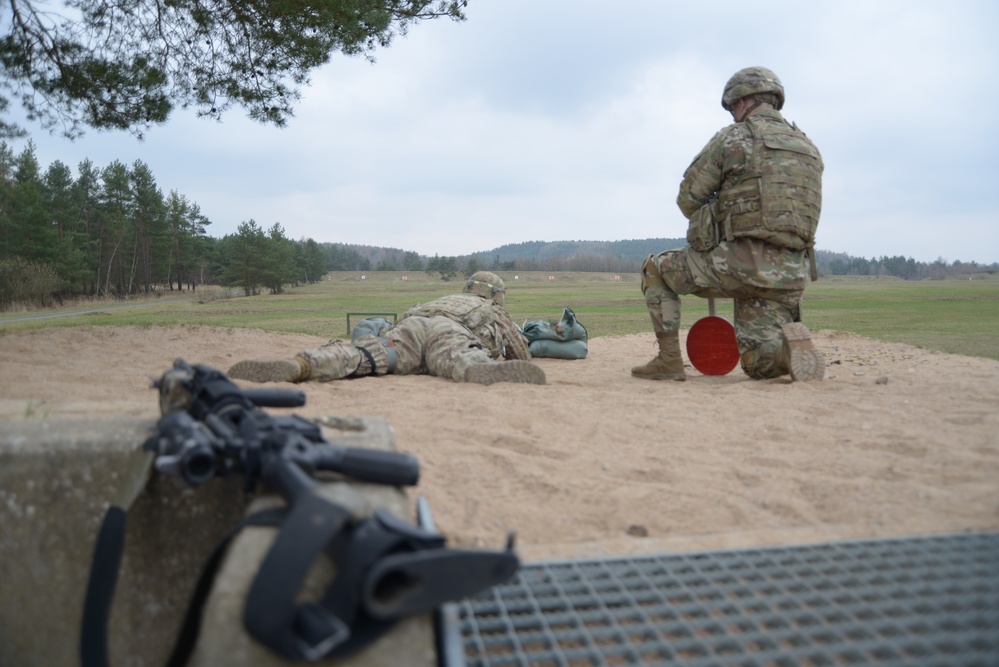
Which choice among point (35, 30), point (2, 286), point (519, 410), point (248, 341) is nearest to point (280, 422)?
point (519, 410)

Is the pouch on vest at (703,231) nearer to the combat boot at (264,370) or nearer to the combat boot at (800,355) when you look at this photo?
the combat boot at (800,355)

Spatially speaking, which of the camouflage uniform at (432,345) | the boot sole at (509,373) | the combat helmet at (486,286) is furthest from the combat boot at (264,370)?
the combat helmet at (486,286)

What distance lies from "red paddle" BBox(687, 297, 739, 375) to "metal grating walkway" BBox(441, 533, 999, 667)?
4287 mm

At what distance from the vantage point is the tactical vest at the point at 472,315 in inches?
246

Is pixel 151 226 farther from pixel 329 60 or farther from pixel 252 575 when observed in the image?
pixel 252 575

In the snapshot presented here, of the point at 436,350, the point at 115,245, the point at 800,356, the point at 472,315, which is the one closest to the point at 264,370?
the point at 436,350

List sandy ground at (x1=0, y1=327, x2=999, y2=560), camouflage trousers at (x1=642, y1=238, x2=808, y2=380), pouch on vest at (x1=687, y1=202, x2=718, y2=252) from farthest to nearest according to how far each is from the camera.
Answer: pouch on vest at (x1=687, y1=202, x2=718, y2=252) < camouflage trousers at (x1=642, y1=238, x2=808, y2=380) < sandy ground at (x1=0, y1=327, x2=999, y2=560)

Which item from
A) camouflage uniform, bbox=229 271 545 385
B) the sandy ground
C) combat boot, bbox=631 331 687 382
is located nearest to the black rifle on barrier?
the sandy ground

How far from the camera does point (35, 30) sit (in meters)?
6.94

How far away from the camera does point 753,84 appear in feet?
18.4

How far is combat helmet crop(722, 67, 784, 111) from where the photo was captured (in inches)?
221

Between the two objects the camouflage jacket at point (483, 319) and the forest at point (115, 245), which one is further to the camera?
the forest at point (115, 245)

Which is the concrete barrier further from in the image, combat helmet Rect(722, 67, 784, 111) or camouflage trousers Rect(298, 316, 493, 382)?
combat helmet Rect(722, 67, 784, 111)

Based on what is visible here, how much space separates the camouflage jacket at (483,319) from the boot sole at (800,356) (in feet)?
A: 8.32
